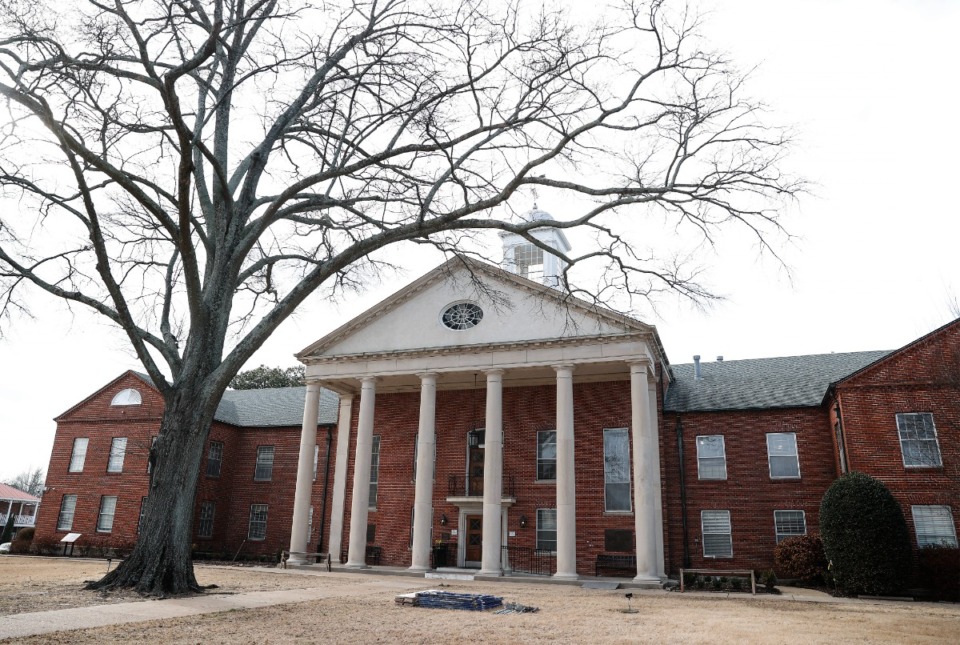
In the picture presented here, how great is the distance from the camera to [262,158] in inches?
604

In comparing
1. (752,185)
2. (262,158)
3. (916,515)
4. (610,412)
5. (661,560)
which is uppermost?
(262,158)

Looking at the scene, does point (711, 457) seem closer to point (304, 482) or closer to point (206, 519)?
point (304, 482)

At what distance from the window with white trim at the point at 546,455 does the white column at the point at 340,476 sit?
802cm

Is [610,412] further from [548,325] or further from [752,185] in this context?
[752,185]

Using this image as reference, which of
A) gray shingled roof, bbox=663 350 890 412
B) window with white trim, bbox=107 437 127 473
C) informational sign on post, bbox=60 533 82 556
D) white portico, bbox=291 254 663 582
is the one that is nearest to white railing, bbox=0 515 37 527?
informational sign on post, bbox=60 533 82 556

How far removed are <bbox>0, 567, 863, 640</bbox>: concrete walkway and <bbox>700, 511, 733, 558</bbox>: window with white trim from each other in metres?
4.21

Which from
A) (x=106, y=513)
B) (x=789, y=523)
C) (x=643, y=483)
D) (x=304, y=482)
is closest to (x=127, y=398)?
(x=106, y=513)

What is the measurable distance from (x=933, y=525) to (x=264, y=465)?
28.4 m

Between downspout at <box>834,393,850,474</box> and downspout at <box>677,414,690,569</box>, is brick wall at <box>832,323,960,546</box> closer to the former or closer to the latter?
downspout at <box>834,393,850,474</box>

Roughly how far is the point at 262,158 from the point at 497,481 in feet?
45.6

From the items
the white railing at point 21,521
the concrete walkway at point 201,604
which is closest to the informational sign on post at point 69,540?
the concrete walkway at point 201,604

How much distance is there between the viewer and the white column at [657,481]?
2470 centimetres

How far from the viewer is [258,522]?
34.1 m

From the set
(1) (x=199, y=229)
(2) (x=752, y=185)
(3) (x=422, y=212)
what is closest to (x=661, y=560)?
(2) (x=752, y=185)
